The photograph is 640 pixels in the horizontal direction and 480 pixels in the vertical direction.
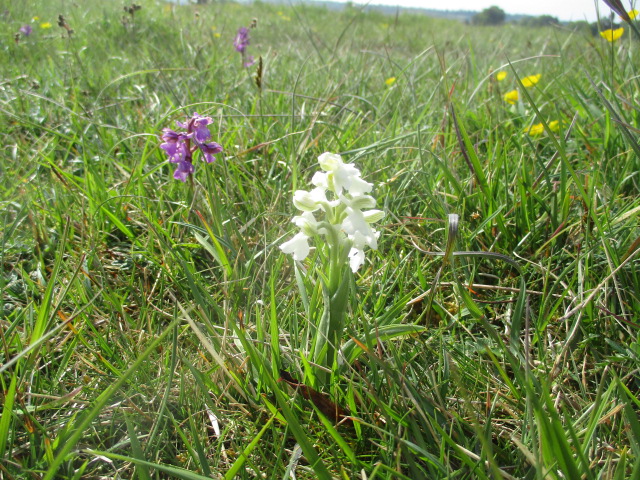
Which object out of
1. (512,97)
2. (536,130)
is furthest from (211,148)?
(512,97)

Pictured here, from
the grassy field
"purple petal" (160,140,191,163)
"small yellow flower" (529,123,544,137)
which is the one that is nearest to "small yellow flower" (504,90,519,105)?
the grassy field

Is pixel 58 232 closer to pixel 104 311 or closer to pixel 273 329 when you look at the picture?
pixel 104 311

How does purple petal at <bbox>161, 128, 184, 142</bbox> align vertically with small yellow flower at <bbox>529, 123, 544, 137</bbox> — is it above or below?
below

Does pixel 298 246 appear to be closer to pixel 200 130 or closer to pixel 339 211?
pixel 339 211

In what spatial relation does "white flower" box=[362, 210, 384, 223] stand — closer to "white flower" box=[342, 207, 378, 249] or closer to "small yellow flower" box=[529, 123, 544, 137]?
"white flower" box=[342, 207, 378, 249]

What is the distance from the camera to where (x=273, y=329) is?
108 centimetres

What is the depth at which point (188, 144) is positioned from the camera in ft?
5.52

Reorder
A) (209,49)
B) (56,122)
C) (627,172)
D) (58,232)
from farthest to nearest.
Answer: (209,49)
(56,122)
(627,172)
(58,232)

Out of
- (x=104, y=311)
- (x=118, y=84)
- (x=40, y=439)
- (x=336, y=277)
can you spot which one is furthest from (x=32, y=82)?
(x=336, y=277)

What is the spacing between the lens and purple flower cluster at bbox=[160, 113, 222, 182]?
5.49 ft

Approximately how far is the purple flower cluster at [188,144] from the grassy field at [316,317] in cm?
9

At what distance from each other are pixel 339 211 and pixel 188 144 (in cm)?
87

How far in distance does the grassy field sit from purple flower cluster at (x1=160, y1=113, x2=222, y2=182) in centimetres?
9

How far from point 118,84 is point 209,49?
170cm
